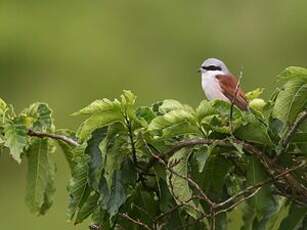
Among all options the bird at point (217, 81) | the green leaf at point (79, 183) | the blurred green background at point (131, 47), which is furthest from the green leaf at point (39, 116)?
the blurred green background at point (131, 47)

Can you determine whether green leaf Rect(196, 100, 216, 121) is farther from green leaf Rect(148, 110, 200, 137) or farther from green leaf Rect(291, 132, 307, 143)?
green leaf Rect(291, 132, 307, 143)

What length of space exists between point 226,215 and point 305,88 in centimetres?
37

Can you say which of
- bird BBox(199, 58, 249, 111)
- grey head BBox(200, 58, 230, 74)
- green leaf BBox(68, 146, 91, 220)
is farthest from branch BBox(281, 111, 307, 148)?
grey head BBox(200, 58, 230, 74)

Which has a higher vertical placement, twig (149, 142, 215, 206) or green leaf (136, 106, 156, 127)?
green leaf (136, 106, 156, 127)

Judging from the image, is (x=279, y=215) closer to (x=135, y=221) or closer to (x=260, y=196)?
(x=260, y=196)

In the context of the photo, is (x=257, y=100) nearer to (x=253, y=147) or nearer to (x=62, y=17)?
(x=253, y=147)

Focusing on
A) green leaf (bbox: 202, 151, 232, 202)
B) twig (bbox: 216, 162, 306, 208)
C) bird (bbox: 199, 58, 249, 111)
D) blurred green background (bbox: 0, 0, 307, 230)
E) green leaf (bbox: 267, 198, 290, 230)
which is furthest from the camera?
blurred green background (bbox: 0, 0, 307, 230)

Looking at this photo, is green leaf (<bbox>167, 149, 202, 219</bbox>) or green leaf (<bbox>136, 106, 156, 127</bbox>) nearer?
green leaf (<bbox>167, 149, 202, 219</bbox>)

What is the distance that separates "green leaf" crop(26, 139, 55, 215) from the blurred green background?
5.32 metres

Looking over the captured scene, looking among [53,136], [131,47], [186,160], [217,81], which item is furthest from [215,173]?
[131,47]

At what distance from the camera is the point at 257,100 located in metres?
2.31

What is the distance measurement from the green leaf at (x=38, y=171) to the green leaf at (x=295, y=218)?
1.72ft

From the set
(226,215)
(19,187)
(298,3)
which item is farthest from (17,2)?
(226,215)

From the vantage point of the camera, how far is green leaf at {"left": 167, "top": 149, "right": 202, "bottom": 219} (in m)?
2.18
